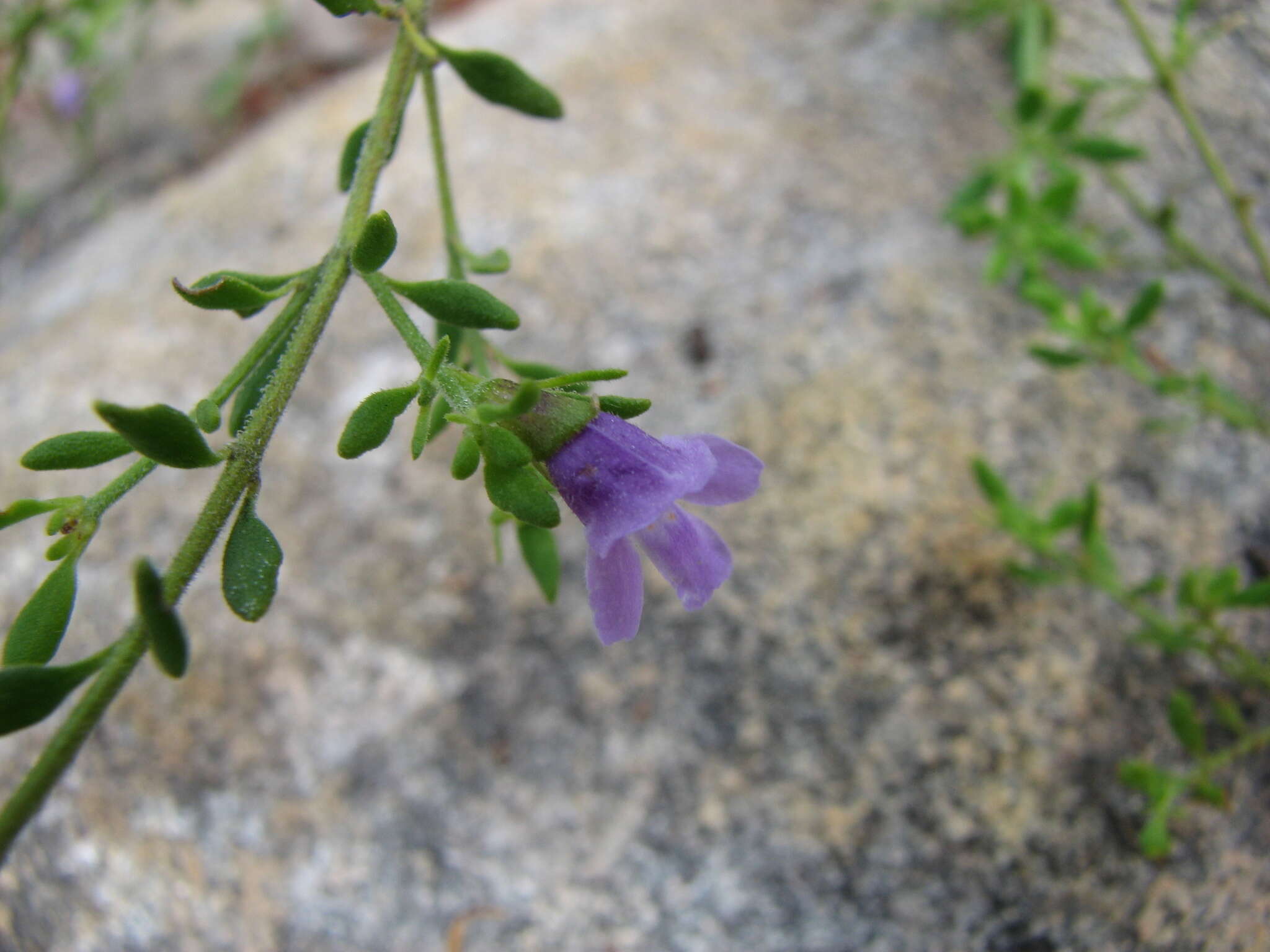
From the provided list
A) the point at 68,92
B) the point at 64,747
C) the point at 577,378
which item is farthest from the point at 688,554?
the point at 68,92

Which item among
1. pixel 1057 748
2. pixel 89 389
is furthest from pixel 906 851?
pixel 89 389

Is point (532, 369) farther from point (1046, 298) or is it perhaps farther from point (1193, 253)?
point (1193, 253)

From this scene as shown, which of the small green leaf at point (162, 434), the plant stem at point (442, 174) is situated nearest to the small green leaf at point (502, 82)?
the plant stem at point (442, 174)

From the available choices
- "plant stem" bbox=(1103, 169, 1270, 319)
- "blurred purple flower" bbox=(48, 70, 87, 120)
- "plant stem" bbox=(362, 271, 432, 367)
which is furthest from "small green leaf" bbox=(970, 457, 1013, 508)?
"blurred purple flower" bbox=(48, 70, 87, 120)

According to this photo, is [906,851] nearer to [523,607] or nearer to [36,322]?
[523,607]

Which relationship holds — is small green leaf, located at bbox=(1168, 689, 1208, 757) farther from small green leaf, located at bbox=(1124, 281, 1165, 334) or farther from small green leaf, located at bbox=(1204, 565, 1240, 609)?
small green leaf, located at bbox=(1124, 281, 1165, 334)

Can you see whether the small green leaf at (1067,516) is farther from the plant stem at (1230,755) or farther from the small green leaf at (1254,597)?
the plant stem at (1230,755)
